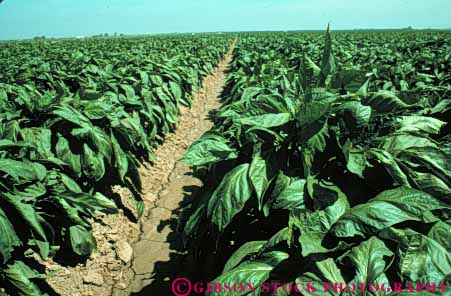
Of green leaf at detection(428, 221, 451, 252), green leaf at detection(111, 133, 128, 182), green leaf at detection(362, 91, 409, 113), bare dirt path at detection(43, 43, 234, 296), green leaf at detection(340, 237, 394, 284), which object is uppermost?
green leaf at detection(362, 91, 409, 113)

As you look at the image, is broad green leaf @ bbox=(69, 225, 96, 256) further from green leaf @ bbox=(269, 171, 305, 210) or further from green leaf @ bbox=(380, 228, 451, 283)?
green leaf @ bbox=(380, 228, 451, 283)

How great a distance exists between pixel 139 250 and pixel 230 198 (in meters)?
2.14

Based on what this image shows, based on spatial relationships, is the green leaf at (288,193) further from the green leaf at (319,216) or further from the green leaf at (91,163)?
the green leaf at (91,163)

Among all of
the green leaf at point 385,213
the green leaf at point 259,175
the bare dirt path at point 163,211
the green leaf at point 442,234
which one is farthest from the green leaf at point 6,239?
the green leaf at point 442,234

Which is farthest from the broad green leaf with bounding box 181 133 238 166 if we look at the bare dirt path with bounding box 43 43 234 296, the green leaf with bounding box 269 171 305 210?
the bare dirt path with bounding box 43 43 234 296

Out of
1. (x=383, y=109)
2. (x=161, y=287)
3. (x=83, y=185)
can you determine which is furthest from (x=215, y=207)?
(x=83, y=185)

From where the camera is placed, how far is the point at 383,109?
1726 mm

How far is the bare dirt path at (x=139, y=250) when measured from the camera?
288cm

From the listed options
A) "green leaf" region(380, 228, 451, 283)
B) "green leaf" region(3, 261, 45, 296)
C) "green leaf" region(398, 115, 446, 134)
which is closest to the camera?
"green leaf" region(380, 228, 451, 283)

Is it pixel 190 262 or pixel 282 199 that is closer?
pixel 282 199

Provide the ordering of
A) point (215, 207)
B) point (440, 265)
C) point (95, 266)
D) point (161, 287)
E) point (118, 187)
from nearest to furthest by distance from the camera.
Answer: point (440, 265) < point (215, 207) < point (161, 287) < point (95, 266) < point (118, 187)

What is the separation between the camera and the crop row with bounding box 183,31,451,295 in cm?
120

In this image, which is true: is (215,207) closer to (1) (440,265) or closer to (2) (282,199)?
(2) (282,199)

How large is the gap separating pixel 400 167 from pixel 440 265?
52 cm
